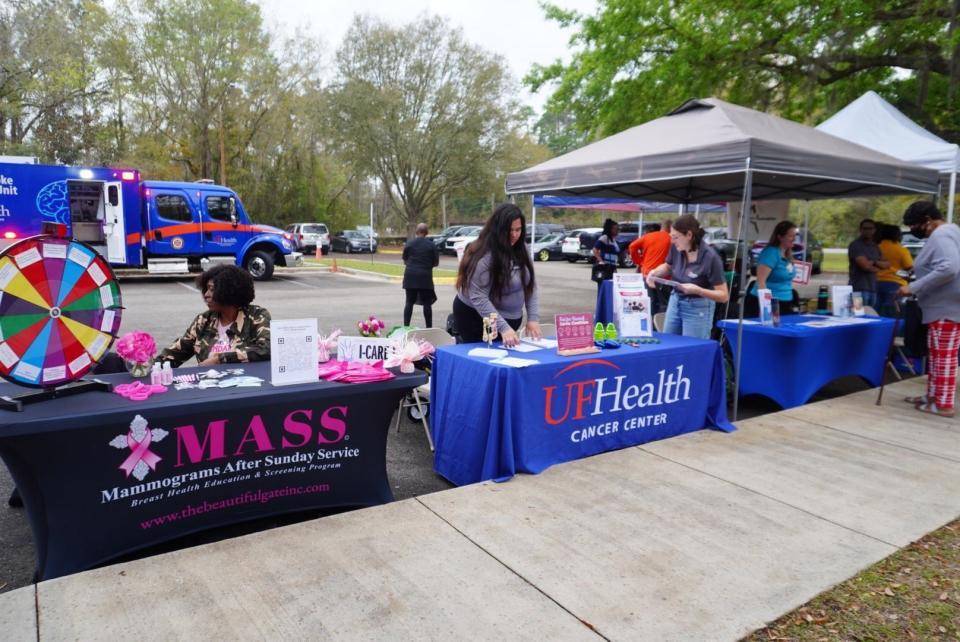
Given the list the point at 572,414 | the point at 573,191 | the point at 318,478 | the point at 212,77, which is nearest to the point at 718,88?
the point at 573,191

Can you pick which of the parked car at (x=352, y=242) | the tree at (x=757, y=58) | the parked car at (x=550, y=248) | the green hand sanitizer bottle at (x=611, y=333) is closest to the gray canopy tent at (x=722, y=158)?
the green hand sanitizer bottle at (x=611, y=333)

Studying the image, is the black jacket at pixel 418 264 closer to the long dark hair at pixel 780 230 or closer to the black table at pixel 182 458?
the long dark hair at pixel 780 230

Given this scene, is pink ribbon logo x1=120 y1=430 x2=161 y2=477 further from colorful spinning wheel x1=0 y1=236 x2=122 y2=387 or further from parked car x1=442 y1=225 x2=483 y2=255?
parked car x1=442 y1=225 x2=483 y2=255

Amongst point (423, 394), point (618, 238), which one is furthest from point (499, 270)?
point (618, 238)

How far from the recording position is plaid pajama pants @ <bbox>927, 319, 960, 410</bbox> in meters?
4.94

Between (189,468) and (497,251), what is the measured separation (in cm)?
218

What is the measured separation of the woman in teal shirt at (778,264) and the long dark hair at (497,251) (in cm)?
261

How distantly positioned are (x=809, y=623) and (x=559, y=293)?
1299 cm

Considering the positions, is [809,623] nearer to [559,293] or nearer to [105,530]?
[105,530]

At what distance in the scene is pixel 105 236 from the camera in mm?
14055

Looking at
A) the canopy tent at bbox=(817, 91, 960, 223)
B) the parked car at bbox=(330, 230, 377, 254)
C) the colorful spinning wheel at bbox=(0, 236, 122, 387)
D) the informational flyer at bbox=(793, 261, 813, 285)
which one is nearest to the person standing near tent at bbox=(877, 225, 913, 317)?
the canopy tent at bbox=(817, 91, 960, 223)

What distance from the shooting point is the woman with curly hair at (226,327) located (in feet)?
11.3

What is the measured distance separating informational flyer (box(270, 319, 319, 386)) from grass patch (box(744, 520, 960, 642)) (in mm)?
2181

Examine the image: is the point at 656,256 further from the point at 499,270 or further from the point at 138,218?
the point at 138,218
